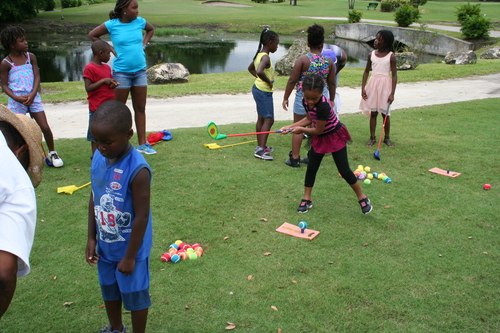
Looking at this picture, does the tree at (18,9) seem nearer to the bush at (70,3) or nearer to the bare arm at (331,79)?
the bush at (70,3)

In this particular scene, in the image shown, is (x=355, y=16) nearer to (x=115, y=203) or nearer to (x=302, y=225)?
(x=302, y=225)

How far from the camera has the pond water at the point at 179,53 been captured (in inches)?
758

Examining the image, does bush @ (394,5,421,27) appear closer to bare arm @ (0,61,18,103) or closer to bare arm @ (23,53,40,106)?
bare arm @ (23,53,40,106)

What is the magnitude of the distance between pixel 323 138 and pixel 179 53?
20543 mm

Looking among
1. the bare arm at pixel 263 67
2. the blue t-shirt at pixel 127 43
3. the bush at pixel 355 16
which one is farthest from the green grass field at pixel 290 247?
the bush at pixel 355 16

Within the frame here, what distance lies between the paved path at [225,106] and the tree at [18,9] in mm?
25545

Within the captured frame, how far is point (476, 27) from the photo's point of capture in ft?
84.6

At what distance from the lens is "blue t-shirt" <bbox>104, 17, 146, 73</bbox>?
614cm

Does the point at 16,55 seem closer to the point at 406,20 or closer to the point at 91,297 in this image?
the point at 91,297

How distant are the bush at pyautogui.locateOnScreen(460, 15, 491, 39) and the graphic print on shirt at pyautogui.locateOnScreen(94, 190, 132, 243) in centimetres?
2803

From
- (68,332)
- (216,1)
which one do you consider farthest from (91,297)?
(216,1)

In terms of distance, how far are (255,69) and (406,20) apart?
28.0 metres

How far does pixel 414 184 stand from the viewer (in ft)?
19.3

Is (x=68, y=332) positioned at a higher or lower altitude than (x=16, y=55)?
lower
